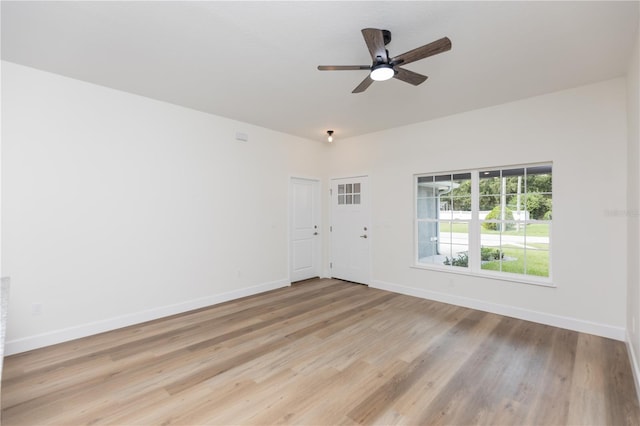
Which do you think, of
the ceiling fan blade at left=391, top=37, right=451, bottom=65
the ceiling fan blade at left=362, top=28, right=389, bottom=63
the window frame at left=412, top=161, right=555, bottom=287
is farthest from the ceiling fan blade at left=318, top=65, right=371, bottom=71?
the window frame at left=412, top=161, right=555, bottom=287

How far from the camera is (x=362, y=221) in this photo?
18.9 feet

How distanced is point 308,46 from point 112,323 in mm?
3808

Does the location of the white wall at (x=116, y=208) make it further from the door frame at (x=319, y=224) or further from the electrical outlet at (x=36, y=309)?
the door frame at (x=319, y=224)

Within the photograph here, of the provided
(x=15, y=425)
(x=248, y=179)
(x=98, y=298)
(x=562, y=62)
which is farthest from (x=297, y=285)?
(x=562, y=62)

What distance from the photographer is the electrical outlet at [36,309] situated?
10.1 feet

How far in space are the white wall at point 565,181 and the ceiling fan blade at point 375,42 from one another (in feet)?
8.58

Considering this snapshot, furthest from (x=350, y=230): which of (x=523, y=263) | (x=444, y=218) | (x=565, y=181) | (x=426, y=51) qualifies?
(x=426, y=51)

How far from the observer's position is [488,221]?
14.2 ft

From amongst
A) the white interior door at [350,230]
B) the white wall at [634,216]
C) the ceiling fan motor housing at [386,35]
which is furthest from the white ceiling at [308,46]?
the white interior door at [350,230]

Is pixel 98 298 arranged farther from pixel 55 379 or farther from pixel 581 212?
pixel 581 212

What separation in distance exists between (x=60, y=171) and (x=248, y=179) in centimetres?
241

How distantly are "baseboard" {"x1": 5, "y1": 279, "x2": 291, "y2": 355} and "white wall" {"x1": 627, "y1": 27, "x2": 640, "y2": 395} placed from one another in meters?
4.58

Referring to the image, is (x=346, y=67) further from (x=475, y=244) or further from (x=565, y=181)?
(x=475, y=244)

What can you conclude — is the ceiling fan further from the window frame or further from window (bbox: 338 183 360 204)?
window (bbox: 338 183 360 204)
